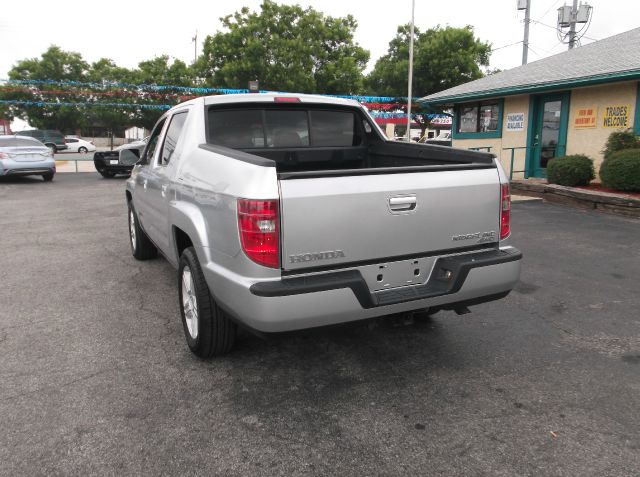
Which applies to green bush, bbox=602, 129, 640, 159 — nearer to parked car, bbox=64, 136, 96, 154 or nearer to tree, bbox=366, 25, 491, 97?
tree, bbox=366, 25, 491, 97

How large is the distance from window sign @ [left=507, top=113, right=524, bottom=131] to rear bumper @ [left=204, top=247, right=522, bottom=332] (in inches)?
588

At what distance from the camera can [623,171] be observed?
1140cm

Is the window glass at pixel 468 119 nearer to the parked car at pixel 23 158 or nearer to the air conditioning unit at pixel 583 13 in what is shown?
the air conditioning unit at pixel 583 13

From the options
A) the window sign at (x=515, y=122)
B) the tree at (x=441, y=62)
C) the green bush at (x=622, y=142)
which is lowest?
the green bush at (x=622, y=142)

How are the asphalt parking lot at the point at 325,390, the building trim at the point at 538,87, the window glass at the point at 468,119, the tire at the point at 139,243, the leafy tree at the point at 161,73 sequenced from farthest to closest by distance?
1. the leafy tree at the point at 161,73
2. the window glass at the point at 468,119
3. the building trim at the point at 538,87
4. the tire at the point at 139,243
5. the asphalt parking lot at the point at 325,390

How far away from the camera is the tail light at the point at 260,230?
9.41 ft

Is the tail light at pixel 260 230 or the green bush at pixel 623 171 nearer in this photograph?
the tail light at pixel 260 230

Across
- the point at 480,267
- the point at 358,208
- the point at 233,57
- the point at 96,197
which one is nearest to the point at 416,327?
the point at 480,267

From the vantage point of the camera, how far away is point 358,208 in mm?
3059

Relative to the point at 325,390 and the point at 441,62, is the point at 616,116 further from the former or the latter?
the point at 441,62

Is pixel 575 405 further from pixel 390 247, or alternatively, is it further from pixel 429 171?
pixel 429 171

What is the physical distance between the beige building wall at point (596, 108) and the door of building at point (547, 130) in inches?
9.7

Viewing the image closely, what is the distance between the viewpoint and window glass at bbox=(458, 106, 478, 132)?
19.7 m

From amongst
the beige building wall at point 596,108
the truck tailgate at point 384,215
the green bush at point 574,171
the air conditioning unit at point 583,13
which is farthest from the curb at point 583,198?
the air conditioning unit at point 583,13
